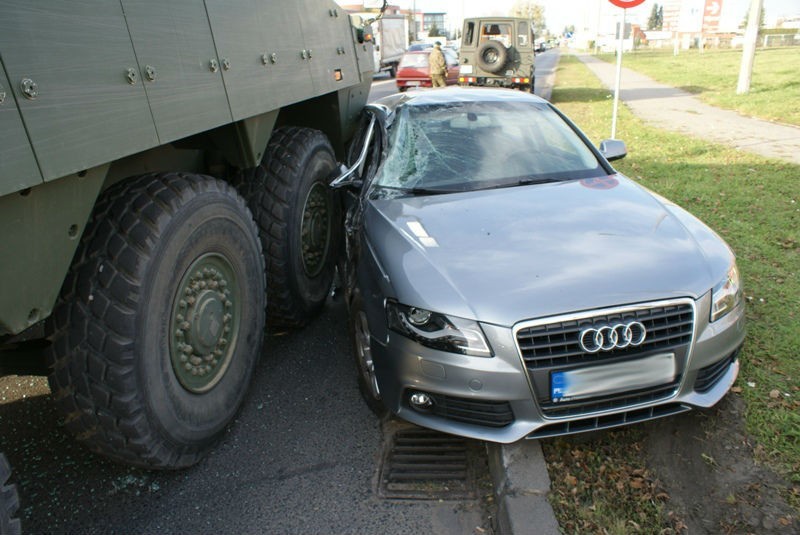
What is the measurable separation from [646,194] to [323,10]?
2.51 m

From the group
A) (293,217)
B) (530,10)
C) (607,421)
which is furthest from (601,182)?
(530,10)

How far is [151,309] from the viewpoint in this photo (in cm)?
253

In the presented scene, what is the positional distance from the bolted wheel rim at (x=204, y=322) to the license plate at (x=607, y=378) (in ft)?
5.18

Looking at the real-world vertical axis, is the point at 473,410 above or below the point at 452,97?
below

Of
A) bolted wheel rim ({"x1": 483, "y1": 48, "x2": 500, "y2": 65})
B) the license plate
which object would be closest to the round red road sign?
bolted wheel rim ({"x1": 483, "y1": 48, "x2": 500, "y2": 65})

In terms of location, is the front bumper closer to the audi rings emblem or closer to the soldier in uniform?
the audi rings emblem

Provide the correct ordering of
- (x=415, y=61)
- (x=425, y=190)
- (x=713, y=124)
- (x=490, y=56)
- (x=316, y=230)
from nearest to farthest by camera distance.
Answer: (x=425, y=190)
(x=316, y=230)
(x=713, y=124)
(x=490, y=56)
(x=415, y=61)

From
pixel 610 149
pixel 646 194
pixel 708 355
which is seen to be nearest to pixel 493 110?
pixel 610 149

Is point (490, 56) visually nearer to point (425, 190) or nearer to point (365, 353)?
point (425, 190)

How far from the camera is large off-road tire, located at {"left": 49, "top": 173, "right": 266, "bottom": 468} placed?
242cm

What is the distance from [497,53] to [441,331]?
16.3 m

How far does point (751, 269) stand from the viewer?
16.0 feet

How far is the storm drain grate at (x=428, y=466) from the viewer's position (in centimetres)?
289

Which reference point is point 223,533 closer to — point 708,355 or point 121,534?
point 121,534
